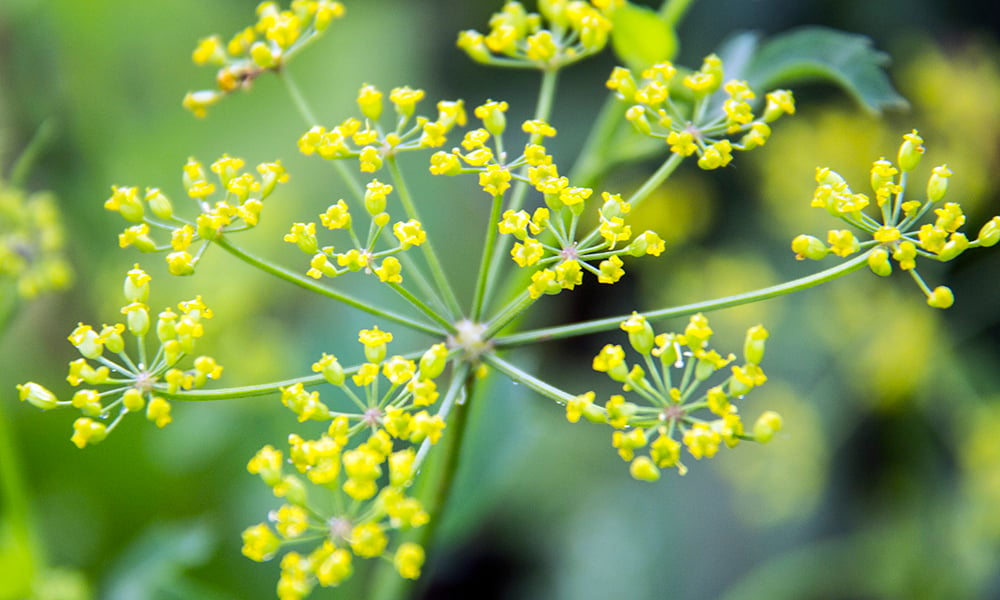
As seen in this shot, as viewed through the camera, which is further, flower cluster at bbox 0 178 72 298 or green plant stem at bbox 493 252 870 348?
flower cluster at bbox 0 178 72 298

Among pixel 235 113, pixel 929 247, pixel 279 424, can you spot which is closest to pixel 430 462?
pixel 279 424

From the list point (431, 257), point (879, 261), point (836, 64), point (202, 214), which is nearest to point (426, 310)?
point (431, 257)

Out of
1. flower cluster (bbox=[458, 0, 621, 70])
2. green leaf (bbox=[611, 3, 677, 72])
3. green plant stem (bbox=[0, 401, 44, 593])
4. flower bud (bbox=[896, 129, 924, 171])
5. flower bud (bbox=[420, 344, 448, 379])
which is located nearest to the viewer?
flower bud (bbox=[420, 344, 448, 379])

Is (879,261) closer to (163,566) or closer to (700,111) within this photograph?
(700,111)

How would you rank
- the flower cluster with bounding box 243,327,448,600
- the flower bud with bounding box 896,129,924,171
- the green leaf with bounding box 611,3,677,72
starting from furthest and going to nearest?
Answer: the green leaf with bounding box 611,3,677,72
the flower bud with bounding box 896,129,924,171
the flower cluster with bounding box 243,327,448,600

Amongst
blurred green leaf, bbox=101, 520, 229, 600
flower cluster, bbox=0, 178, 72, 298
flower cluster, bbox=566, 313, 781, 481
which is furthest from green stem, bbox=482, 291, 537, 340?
flower cluster, bbox=0, 178, 72, 298

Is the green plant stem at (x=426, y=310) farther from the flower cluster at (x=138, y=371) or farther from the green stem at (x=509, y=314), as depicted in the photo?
the flower cluster at (x=138, y=371)

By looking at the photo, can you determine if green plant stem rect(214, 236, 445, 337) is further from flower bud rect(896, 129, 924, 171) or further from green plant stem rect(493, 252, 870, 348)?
flower bud rect(896, 129, 924, 171)

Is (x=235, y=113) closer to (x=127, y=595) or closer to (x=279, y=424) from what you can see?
(x=279, y=424)
